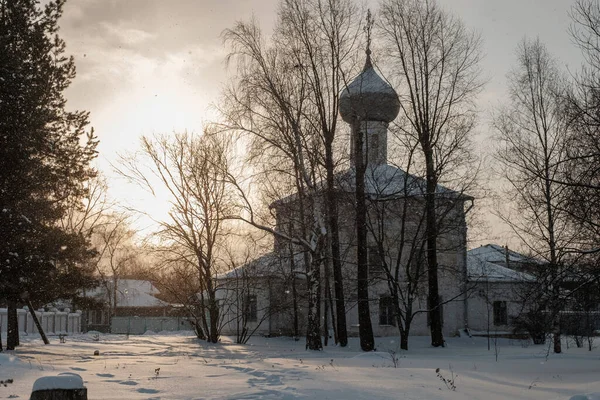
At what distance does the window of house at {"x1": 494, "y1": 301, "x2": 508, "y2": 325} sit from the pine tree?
24.3m

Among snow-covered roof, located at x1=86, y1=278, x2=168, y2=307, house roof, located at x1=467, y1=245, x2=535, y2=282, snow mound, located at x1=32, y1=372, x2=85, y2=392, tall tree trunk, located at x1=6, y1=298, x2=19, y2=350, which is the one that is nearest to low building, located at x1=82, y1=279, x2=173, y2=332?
snow-covered roof, located at x1=86, y1=278, x2=168, y2=307

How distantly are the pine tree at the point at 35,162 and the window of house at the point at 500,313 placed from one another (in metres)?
24.3

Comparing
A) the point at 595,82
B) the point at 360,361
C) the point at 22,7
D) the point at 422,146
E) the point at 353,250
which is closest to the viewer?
the point at 595,82

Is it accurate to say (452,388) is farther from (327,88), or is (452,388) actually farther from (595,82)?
(327,88)

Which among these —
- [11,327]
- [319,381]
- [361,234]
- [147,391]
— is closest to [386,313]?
[361,234]

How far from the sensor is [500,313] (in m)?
37.4

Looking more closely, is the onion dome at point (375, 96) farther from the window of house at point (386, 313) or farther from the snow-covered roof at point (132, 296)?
the snow-covered roof at point (132, 296)

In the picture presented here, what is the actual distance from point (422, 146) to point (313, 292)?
7.51 m

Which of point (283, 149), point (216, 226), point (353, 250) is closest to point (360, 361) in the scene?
point (283, 149)

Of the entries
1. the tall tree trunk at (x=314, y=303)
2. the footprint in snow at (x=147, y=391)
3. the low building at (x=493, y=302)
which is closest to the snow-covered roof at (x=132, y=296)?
the low building at (x=493, y=302)

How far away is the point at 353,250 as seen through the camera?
3397cm

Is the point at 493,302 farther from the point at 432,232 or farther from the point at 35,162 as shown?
the point at 35,162

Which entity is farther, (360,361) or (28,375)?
(360,361)

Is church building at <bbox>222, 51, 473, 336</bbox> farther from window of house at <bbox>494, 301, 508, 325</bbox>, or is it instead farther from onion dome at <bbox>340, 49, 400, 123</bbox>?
window of house at <bbox>494, 301, 508, 325</bbox>
